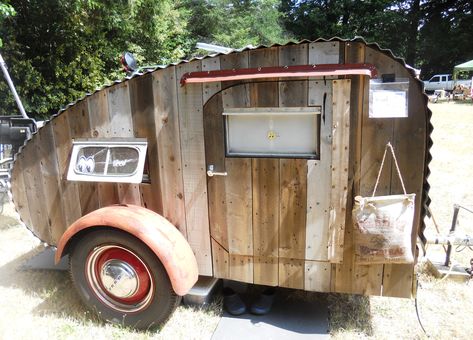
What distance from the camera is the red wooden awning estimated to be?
2.25 m

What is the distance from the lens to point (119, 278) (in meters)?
2.88

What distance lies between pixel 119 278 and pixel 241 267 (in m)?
0.97

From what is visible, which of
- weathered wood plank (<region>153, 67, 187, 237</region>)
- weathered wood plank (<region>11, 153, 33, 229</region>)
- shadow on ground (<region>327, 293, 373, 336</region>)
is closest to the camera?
weathered wood plank (<region>153, 67, 187, 237</region>)

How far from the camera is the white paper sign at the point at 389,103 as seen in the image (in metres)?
2.26

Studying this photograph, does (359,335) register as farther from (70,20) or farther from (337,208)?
(70,20)

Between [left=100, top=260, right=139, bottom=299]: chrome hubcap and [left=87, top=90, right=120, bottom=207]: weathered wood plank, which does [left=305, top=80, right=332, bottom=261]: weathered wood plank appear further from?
[left=87, top=90, right=120, bottom=207]: weathered wood plank

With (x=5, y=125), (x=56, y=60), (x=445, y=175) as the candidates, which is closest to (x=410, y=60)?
(x=445, y=175)

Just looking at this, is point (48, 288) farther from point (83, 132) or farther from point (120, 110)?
point (120, 110)

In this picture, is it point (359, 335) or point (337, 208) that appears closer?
point (337, 208)

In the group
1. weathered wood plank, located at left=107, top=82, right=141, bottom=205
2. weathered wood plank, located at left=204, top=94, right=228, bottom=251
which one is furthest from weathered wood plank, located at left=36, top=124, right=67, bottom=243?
weathered wood plank, located at left=204, top=94, right=228, bottom=251

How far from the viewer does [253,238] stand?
276cm

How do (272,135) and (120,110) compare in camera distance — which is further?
(120,110)

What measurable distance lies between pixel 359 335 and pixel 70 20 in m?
9.26

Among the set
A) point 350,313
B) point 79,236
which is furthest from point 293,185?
point 79,236
